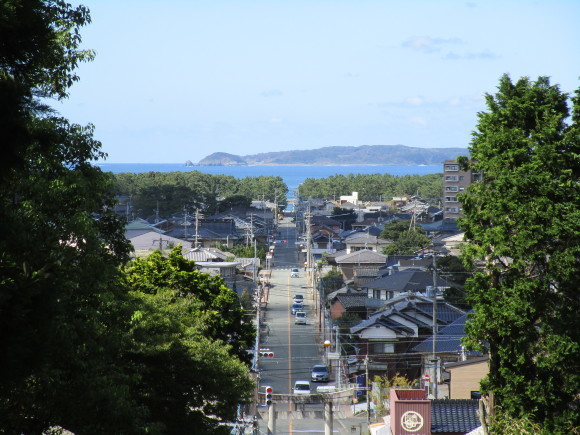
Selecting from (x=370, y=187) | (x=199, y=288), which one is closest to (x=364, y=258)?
(x=199, y=288)

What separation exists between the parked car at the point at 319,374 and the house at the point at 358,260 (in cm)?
2233

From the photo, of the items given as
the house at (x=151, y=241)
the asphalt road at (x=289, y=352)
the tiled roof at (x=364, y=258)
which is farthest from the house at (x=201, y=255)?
the tiled roof at (x=364, y=258)

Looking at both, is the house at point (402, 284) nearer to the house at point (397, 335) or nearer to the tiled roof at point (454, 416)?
the house at point (397, 335)

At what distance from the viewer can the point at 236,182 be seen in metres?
128

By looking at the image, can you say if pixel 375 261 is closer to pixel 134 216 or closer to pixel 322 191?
pixel 134 216

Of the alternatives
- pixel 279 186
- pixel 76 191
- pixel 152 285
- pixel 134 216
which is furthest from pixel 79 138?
pixel 279 186

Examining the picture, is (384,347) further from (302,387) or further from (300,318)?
(300,318)

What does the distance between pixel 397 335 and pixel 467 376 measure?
26.3ft

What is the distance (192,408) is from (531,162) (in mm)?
8198

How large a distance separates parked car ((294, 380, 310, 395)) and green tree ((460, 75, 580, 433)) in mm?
17069

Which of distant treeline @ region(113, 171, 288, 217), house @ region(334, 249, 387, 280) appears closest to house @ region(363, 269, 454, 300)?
house @ region(334, 249, 387, 280)

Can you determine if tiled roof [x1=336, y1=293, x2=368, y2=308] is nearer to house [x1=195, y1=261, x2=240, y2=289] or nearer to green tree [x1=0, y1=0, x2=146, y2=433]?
house [x1=195, y1=261, x2=240, y2=289]

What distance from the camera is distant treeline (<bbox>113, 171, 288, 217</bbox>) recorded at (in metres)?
89.7

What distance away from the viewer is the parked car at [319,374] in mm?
31250
